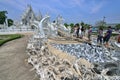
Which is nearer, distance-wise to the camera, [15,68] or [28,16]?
[15,68]

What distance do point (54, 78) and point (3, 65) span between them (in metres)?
3.42

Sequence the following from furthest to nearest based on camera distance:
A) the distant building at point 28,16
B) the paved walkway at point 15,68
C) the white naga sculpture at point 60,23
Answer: the distant building at point 28,16 → the white naga sculpture at point 60,23 → the paved walkway at point 15,68

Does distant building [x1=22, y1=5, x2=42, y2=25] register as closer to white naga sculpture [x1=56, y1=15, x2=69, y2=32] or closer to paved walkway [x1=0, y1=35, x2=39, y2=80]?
white naga sculpture [x1=56, y1=15, x2=69, y2=32]

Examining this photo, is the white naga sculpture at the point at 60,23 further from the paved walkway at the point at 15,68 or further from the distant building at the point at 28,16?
the distant building at the point at 28,16

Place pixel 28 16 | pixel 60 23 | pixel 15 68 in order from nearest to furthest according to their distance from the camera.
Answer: pixel 15 68
pixel 60 23
pixel 28 16

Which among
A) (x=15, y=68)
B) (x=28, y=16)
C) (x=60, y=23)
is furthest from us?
(x=28, y=16)

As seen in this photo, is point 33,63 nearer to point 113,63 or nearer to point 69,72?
point 69,72

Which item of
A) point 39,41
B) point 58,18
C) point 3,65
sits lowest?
point 3,65

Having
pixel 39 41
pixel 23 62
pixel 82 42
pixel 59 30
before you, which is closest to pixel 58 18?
pixel 59 30

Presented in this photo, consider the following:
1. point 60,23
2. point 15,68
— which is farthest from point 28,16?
point 15,68

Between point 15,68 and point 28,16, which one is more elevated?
point 28,16

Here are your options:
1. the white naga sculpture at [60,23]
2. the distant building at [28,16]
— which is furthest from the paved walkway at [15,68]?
the distant building at [28,16]

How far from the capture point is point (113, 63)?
862 centimetres

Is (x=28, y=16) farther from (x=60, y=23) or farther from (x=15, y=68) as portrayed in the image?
(x=15, y=68)
